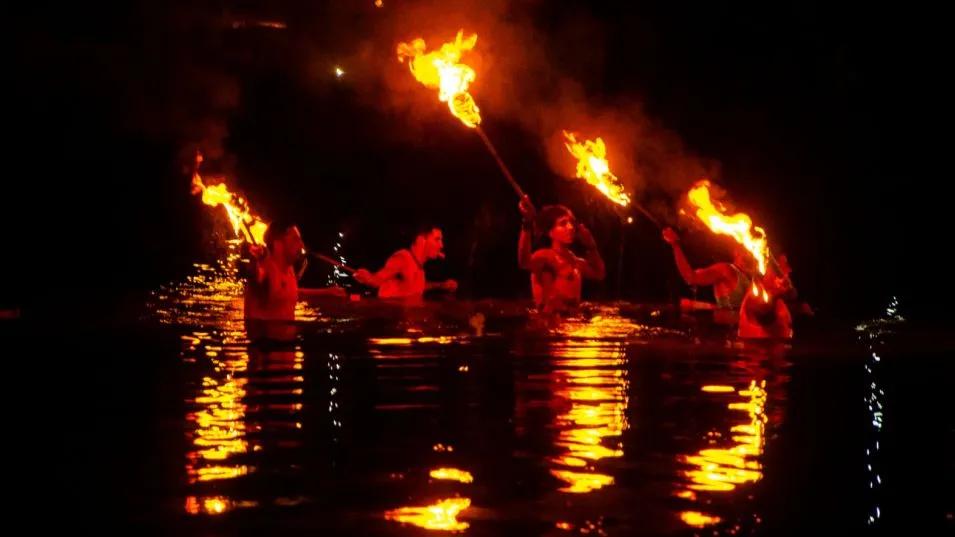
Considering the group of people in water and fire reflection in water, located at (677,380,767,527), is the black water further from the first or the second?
the group of people in water

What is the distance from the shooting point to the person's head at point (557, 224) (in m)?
17.2

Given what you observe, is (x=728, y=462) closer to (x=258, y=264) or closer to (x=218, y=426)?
(x=218, y=426)

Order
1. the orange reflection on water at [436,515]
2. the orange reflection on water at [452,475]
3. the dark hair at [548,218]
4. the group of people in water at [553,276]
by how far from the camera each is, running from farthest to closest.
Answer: the dark hair at [548,218], the group of people in water at [553,276], the orange reflection on water at [452,475], the orange reflection on water at [436,515]

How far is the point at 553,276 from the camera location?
17703 mm

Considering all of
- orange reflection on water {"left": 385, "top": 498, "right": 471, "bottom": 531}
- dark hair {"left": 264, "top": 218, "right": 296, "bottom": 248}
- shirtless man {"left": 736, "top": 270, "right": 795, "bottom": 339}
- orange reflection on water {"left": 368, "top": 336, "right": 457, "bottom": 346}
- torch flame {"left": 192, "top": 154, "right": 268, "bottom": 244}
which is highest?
torch flame {"left": 192, "top": 154, "right": 268, "bottom": 244}

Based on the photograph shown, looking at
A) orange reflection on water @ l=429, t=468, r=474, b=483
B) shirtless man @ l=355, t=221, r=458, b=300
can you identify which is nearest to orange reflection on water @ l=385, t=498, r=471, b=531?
orange reflection on water @ l=429, t=468, r=474, b=483

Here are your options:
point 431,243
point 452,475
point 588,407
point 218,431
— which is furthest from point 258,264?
point 452,475

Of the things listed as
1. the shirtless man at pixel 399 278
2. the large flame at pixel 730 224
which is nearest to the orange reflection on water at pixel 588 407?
the large flame at pixel 730 224

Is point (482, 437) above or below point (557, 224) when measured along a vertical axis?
below

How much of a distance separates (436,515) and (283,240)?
941cm

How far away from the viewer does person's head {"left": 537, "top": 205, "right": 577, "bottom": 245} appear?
17203 millimetres

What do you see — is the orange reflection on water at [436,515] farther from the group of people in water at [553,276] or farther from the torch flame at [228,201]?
the torch flame at [228,201]

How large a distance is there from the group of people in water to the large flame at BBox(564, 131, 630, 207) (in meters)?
0.72

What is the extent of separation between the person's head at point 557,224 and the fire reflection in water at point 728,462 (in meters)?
8.56
